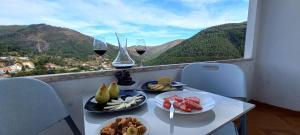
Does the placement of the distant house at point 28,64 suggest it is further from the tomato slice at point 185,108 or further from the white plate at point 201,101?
the tomato slice at point 185,108

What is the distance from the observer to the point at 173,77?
1.49 metres

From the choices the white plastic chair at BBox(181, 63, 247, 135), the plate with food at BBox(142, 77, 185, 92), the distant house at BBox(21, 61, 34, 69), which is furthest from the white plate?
the distant house at BBox(21, 61, 34, 69)

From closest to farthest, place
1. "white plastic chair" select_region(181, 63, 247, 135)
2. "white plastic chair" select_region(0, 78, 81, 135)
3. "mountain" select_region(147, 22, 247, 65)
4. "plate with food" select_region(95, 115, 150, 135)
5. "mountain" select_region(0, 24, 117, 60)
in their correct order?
"plate with food" select_region(95, 115, 150, 135), "white plastic chair" select_region(0, 78, 81, 135), "mountain" select_region(0, 24, 117, 60), "white plastic chair" select_region(181, 63, 247, 135), "mountain" select_region(147, 22, 247, 65)

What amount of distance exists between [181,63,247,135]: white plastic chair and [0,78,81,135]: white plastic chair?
782 mm

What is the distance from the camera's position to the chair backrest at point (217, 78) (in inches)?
44.2

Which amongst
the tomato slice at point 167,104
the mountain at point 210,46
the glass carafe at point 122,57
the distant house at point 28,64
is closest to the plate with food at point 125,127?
the tomato slice at point 167,104

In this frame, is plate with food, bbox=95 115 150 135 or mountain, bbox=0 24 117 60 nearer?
plate with food, bbox=95 115 150 135

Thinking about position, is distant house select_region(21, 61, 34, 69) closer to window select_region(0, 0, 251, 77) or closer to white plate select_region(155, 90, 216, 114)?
window select_region(0, 0, 251, 77)

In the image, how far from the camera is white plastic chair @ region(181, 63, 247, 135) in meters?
Result: 1.12

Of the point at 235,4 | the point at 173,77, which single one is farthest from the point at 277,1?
the point at 173,77

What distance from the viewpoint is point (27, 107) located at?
775 millimetres

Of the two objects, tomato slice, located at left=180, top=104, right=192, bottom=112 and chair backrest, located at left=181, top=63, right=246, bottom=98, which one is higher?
chair backrest, located at left=181, top=63, right=246, bottom=98

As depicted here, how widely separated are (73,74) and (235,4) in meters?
1.86

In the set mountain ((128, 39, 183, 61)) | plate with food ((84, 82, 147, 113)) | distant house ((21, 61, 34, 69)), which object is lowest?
plate with food ((84, 82, 147, 113))
